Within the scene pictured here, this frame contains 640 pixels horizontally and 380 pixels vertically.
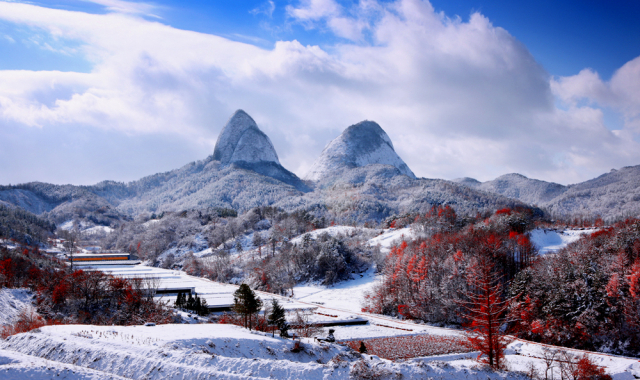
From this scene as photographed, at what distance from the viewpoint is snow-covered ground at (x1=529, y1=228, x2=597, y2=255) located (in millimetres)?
76856

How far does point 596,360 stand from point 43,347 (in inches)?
1647

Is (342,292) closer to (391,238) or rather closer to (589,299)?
(391,238)

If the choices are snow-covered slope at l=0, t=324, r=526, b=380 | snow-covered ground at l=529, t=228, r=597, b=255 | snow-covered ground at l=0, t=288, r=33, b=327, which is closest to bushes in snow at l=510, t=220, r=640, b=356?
snow-covered slope at l=0, t=324, r=526, b=380

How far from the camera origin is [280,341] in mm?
23250

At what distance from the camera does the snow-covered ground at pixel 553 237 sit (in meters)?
76.9

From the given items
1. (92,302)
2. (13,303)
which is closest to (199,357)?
(92,302)

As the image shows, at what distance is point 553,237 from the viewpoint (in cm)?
8112

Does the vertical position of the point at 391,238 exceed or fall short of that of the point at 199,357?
it exceeds it

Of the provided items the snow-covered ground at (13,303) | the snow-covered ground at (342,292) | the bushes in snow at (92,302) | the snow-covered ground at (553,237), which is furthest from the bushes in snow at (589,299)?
the snow-covered ground at (13,303)

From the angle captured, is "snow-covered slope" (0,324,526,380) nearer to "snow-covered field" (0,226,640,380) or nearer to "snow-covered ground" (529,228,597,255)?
"snow-covered field" (0,226,640,380)

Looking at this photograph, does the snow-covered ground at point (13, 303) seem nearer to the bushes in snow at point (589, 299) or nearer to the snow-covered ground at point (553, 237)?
the bushes in snow at point (589, 299)

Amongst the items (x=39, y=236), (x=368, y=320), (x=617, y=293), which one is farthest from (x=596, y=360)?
(x=39, y=236)

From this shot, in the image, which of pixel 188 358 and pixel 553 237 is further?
pixel 553 237

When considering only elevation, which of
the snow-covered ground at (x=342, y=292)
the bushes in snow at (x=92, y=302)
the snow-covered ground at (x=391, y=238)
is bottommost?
the snow-covered ground at (x=342, y=292)
